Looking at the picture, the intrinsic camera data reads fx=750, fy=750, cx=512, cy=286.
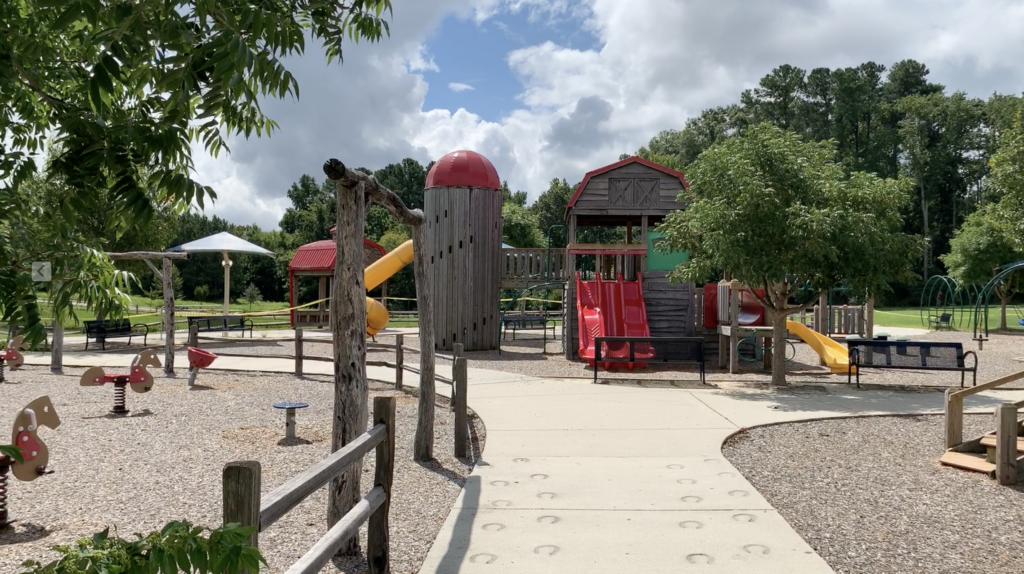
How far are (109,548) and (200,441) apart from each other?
7.30 metres

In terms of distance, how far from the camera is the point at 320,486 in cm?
349

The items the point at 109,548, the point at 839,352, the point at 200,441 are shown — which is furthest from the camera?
the point at 839,352

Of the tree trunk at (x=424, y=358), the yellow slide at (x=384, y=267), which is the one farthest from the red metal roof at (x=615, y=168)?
the tree trunk at (x=424, y=358)

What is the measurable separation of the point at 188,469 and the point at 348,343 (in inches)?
129

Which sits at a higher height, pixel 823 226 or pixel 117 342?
pixel 823 226

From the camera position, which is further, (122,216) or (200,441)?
(200,441)

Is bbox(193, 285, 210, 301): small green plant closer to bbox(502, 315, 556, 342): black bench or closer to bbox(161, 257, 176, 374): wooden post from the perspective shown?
bbox(502, 315, 556, 342): black bench

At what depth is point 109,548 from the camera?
1860 millimetres

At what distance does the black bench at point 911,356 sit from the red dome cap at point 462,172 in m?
10.5

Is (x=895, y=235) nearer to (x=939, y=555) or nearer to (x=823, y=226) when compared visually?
(x=823, y=226)

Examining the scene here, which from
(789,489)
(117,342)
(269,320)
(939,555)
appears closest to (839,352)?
(789,489)

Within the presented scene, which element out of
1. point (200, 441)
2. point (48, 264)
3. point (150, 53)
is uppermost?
point (150, 53)

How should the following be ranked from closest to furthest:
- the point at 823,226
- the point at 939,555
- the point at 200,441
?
1. the point at 939,555
2. the point at 200,441
3. the point at 823,226

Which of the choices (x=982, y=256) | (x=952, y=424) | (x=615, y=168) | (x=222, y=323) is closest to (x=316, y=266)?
(x=222, y=323)
